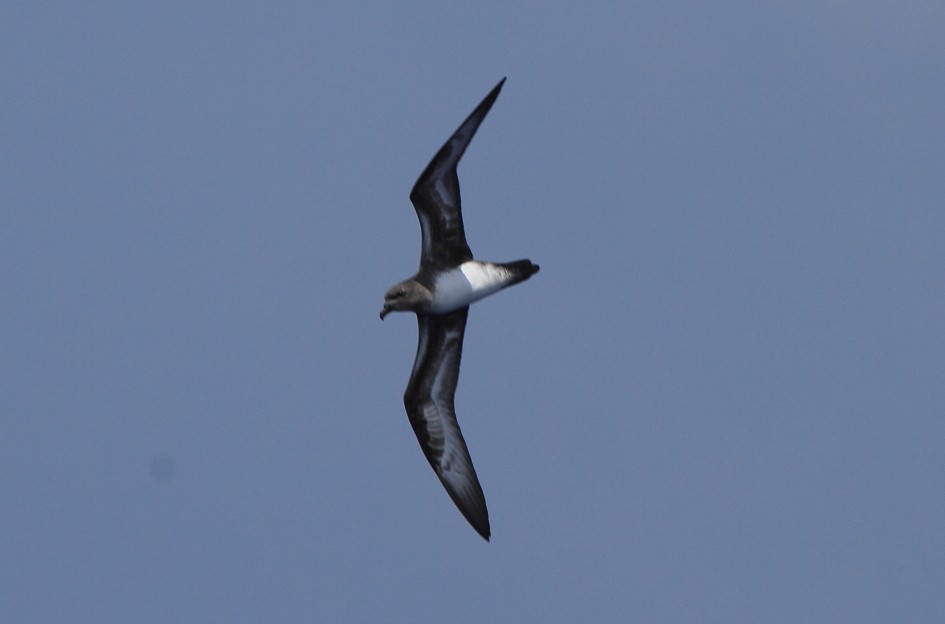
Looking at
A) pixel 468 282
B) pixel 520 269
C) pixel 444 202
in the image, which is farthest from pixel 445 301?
pixel 444 202

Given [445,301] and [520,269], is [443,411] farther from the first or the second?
[520,269]

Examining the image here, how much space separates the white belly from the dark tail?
0.37ft

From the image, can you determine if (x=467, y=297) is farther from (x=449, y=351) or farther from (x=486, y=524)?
(x=486, y=524)

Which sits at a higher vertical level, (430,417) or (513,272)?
(513,272)

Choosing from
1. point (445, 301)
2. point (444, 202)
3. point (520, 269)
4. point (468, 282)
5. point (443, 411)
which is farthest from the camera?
point (443, 411)

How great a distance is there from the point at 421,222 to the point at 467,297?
1657 millimetres

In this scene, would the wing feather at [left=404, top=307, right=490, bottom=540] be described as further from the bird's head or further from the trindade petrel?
the bird's head

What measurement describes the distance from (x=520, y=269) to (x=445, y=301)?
5.03 ft

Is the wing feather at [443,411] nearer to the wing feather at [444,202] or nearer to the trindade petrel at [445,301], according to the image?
the trindade petrel at [445,301]

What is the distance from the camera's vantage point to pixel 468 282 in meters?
25.6

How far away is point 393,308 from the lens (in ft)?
83.9

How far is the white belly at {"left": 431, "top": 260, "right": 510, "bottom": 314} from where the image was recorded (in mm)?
25547

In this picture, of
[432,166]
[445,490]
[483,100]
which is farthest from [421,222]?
[445,490]

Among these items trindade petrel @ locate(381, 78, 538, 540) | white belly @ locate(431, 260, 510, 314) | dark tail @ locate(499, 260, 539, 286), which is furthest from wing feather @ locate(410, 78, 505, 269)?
dark tail @ locate(499, 260, 539, 286)
